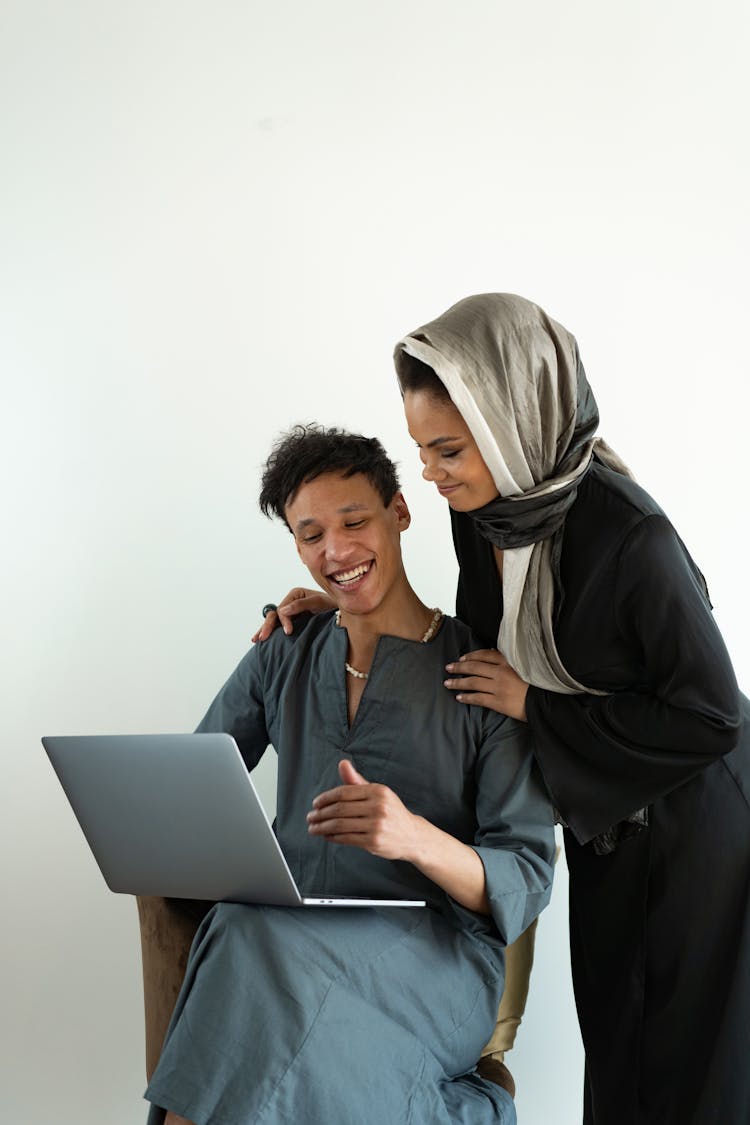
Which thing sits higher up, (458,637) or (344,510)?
(344,510)

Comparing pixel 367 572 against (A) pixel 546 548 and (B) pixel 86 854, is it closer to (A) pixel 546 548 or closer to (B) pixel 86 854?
(A) pixel 546 548

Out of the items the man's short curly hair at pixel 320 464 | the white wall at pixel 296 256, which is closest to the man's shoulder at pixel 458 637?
the man's short curly hair at pixel 320 464

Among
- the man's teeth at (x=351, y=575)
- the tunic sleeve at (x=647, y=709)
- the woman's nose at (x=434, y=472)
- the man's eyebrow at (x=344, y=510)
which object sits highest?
the woman's nose at (x=434, y=472)

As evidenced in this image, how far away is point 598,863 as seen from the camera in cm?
186

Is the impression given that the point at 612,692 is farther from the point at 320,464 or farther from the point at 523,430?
the point at 320,464

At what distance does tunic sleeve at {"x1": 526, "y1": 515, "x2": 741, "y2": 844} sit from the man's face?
307 millimetres

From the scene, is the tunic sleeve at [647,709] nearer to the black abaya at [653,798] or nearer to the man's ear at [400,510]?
the black abaya at [653,798]

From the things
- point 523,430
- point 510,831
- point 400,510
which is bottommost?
point 510,831

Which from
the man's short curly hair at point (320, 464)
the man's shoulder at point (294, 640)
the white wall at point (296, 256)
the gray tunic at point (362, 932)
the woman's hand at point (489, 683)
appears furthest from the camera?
the white wall at point (296, 256)

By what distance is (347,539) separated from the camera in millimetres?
1897

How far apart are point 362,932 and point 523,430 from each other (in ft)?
2.30

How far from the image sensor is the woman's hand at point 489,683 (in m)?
1.81

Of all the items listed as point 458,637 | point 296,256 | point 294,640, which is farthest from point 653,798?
point 296,256

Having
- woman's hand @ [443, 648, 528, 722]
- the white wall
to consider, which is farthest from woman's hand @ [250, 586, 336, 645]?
the white wall
